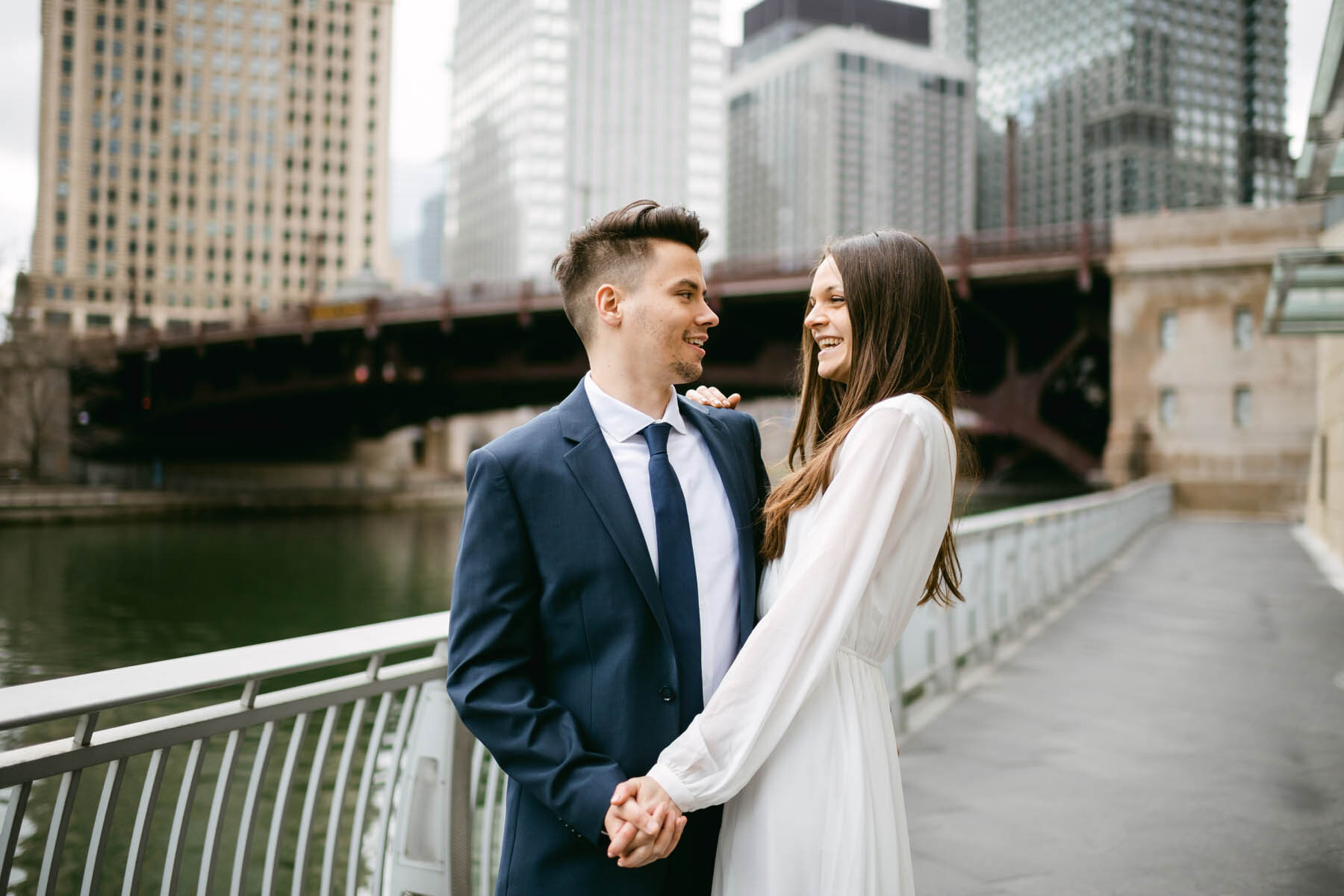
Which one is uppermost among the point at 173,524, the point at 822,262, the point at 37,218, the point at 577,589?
the point at 37,218

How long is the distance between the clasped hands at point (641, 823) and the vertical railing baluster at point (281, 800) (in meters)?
1.08

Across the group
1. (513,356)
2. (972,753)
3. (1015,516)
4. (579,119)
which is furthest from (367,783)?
(579,119)

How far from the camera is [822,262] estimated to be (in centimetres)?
229

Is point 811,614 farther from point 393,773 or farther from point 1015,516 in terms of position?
point 1015,516

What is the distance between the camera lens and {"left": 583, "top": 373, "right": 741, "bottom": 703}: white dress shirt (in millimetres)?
2053

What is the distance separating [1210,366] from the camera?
2736cm

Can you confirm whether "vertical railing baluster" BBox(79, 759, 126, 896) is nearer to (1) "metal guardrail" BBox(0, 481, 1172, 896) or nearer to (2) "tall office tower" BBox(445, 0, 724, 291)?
(1) "metal guardrail" BBox(0, 481, 1172, 896)

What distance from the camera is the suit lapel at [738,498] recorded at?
2.09 metres

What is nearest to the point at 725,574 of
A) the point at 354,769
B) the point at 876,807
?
the point at 876,807

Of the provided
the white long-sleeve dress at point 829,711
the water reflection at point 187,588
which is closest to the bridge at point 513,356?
the water reflection at point 187,588

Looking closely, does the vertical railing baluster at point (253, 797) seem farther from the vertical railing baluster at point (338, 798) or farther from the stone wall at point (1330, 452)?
the stone wall at point (1330, 452)

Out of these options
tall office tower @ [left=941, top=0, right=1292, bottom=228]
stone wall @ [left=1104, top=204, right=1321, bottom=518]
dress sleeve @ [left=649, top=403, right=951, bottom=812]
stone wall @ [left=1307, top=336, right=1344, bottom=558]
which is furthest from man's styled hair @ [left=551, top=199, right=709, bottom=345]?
tall office tower @ [left=941, top=0, right=1292, bottom=228]

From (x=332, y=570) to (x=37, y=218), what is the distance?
89379 mm

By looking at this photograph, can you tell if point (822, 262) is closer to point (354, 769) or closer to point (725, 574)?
point (725, 574)
